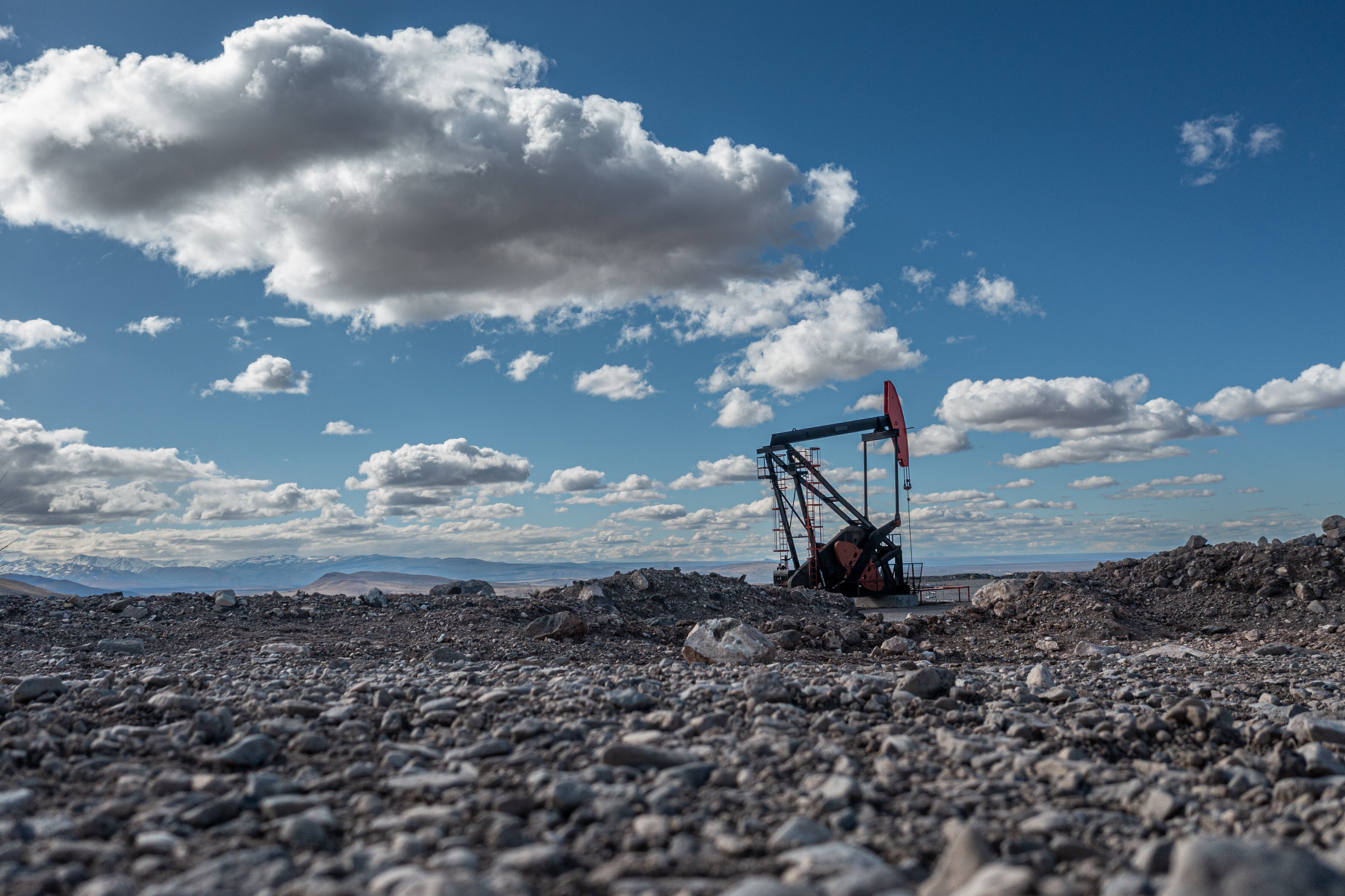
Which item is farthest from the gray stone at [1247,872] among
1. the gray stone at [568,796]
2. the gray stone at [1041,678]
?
the gray stone at [1041,678]

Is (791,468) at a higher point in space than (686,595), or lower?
higher

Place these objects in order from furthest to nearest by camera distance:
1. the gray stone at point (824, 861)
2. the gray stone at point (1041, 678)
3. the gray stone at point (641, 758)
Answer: the gray stone at point (1041, 678), the gray stone at point (641, 758), the gray stone at point (824, 861)

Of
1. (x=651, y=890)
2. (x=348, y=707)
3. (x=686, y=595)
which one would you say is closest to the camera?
(x=651, y=890)

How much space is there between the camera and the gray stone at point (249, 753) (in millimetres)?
4078

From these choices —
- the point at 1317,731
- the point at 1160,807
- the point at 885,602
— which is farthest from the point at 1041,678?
the point at 885,602

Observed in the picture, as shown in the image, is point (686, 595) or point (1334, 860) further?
point (686, 595)

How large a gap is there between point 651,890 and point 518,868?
0.49 metres

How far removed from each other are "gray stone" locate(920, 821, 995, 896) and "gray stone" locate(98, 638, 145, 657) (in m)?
10.4

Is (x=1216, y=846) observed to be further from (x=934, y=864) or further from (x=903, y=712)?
(x=903, y=712)

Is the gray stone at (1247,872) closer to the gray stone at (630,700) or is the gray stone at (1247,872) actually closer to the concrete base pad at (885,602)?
the gray stone at (630,700)

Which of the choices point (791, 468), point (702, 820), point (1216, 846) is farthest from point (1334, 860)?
point (791, 468)

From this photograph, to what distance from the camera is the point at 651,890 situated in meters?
2.55

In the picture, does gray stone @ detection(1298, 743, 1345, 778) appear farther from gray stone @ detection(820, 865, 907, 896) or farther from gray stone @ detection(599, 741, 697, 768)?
gray stone @ detection(599, 741, 697, 768)

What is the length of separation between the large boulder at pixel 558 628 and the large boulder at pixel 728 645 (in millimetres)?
2071
